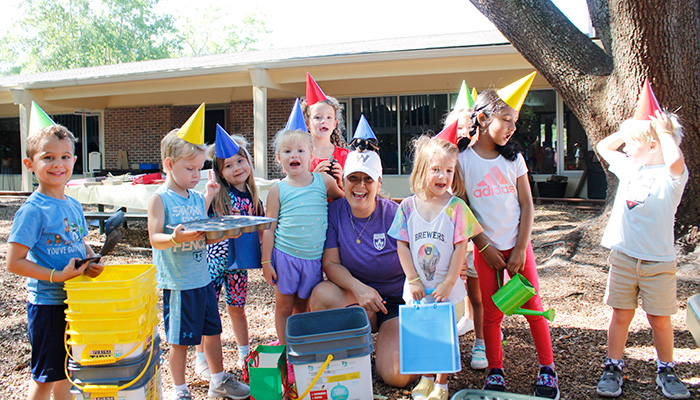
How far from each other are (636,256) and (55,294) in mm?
2825

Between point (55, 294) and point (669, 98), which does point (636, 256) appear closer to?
point (669, 98)

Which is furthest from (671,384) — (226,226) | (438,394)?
(226,226)

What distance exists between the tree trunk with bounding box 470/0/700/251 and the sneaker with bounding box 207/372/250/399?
4.05 m

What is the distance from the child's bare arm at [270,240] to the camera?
282 cm

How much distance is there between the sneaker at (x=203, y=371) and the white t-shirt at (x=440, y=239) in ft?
4.24

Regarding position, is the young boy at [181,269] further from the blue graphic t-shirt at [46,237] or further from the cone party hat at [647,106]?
the cone party hat at [647,106]

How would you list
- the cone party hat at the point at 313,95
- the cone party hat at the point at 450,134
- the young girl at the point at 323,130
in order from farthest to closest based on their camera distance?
the cone party hat at the point at 313,95 → the young girl at the point at 323,130 → the cone party hat at the point at 450,134

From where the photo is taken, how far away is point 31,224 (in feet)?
6.91

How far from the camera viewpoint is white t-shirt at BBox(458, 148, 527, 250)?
270cm

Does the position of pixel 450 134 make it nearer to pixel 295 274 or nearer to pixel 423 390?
pixel 295 274

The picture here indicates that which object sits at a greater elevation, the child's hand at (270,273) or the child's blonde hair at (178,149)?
the child's blonde hair at (178,149)

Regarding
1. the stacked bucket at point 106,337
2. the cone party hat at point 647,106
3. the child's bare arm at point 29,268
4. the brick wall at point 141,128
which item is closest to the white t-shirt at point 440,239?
the cone party hat at point 647,106

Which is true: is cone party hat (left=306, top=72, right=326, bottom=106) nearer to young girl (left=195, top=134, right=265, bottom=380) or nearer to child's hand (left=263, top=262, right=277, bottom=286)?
young girl (left=195, top=134, right=265, bottom=380)

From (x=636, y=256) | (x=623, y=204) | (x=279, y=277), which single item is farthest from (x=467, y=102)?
(x=279, y=277)
